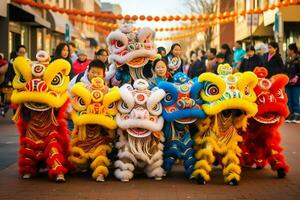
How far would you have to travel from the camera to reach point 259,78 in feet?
32.4

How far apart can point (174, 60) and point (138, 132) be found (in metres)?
3.54

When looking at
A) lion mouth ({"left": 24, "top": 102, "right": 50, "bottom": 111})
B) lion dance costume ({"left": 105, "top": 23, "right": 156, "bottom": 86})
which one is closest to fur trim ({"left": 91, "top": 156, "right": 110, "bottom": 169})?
lion mouth ({"left": 24, "top": 102, "right": 50, "bottom": 111})

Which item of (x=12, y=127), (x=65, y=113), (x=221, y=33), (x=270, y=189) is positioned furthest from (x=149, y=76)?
(x=221, y=33)

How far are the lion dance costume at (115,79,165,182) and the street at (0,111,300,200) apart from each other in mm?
212

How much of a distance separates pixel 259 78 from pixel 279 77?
0.88 ft

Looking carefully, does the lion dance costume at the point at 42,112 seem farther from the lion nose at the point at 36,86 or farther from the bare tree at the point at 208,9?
the bare tree at the point at 208,9

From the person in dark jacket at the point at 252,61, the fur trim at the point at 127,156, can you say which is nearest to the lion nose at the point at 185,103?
the fur trim at the point at 127,156

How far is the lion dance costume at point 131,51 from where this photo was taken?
35.3 feet

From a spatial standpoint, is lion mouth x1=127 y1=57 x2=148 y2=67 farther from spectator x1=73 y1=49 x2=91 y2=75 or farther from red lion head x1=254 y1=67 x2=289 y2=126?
spectator x1=73 y1=49 x2=91 y2=75

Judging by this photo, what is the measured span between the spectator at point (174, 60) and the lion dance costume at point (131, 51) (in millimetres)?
1548

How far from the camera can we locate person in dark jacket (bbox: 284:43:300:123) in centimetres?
1964

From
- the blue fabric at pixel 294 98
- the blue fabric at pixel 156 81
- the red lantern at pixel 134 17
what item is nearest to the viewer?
the blue fabric at pixel 156 81

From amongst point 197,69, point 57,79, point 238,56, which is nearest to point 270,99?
point 57,79

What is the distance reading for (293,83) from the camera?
64.4 ft
